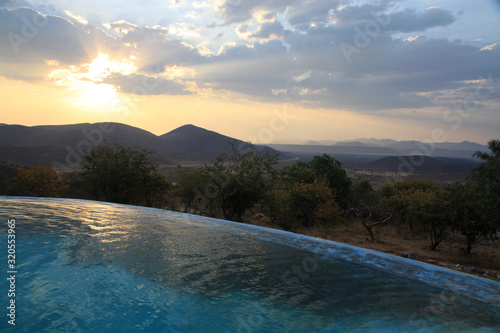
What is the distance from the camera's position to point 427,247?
12.2m

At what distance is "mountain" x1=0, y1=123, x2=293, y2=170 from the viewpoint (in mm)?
54069

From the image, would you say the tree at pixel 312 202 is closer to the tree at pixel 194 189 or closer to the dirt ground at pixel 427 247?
the dirt ground at pixel 427 247

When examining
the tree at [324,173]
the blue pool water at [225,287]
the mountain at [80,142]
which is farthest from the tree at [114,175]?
the mountain at [80,142]

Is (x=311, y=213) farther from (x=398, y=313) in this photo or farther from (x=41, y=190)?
(x=41, y=190)

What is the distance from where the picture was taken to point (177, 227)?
8172mm

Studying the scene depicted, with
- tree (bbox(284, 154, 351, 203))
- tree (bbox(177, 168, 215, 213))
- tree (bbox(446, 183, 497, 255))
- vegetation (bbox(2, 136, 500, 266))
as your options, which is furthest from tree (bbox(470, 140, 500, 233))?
tree (bbox(284, 154, 351, 203))

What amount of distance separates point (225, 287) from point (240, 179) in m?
8.64

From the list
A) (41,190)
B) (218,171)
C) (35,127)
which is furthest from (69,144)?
(218,171)

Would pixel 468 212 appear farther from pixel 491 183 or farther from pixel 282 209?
pixel 282 209

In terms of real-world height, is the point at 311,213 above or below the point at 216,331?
below

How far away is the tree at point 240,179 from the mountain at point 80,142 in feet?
97.9

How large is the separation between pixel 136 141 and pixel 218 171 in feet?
278

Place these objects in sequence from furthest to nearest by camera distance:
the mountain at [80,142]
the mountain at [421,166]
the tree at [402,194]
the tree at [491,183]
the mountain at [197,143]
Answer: the mountain at [197,143] → the mountain at [421,166] → the mountain at [80,142] → the tree at [402,194] → the tree at [491,183]

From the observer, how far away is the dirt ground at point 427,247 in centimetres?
912
